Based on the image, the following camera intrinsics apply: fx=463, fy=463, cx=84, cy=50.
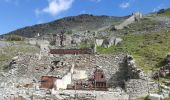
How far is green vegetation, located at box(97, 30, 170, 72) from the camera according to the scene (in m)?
40.2

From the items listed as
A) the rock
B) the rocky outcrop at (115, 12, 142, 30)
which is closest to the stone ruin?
the rock

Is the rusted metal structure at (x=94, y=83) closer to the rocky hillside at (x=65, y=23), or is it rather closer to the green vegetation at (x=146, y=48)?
the green vegetation at (x=146, y=48)

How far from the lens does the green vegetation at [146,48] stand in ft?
132

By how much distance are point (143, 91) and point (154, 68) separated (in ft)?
18.5

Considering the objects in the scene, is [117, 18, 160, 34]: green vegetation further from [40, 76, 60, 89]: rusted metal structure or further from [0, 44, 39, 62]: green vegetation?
[40, 76, 60, 89]: rusted metal structure

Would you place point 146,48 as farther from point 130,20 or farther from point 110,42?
point 130,20

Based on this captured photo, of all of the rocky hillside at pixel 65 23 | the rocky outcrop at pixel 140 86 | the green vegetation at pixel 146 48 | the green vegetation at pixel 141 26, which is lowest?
the rocky outcrop at pixel 140 86

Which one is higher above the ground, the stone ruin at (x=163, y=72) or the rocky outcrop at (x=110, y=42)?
the rocky outcrop at (x=110, y=42)

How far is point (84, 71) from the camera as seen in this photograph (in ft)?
131

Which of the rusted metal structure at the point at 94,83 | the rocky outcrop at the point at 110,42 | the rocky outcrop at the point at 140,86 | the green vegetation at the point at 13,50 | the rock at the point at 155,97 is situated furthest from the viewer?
the rocky outcrop at the point at 110,42

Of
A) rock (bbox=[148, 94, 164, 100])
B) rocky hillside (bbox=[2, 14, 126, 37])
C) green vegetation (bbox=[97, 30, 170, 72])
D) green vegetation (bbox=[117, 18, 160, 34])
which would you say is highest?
rocky hillside (bbox=[2, 14, 126, 37])

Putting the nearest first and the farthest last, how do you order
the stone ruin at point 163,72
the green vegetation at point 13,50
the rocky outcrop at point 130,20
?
the stone ruin at point 163,72 < the green vegetation at point 13,50 < the rocky outcrop at point 130,20

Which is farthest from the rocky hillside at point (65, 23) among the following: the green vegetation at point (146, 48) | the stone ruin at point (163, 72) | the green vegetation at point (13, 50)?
the stone ruin at point (163, 72)

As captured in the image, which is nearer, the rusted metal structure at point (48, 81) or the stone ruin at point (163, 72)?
the stone ruin at point (163, 72)
